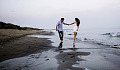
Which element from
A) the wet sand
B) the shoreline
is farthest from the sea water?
the shoreline

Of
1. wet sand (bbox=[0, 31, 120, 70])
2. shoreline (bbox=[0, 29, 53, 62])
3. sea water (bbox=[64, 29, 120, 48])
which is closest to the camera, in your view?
wet sand (bbox=[0, 31, 120, 70])

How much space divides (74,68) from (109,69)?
95cm

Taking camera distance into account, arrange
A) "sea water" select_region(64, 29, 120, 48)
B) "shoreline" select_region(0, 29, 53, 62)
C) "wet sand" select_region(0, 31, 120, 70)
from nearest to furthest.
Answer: "wet sand" select_region(0, 31, 120, 70) → "shoreline" select_region(0, 29, 53, 62) → "sea water" select_region(64, 29, 120, 48)

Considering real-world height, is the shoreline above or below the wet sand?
above

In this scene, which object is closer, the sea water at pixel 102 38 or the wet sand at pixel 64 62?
the wet sand at pixel 64 62

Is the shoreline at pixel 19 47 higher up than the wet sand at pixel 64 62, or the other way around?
the shoreline at pixel 19 47

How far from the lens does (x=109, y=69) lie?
2635 millimetres

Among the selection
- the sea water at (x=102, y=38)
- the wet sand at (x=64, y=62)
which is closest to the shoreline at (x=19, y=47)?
the wet sand at (x=64, y=62)

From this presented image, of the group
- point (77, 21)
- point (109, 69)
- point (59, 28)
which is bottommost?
point (109, 69)

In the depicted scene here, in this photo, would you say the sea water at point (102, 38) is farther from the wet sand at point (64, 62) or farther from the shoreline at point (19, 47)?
the shoreline at point (19, 47)

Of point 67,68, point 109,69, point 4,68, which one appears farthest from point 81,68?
point 4,68

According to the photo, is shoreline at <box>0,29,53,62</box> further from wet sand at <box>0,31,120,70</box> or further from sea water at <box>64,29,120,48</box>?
sea water at <box>64,29,120,48</box>

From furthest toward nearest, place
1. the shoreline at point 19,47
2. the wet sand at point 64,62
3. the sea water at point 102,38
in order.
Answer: the sea water at point 102,38 < the shoreline at point 19,47 < the wet sand at point 64,62

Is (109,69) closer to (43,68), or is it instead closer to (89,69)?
(89,69)
